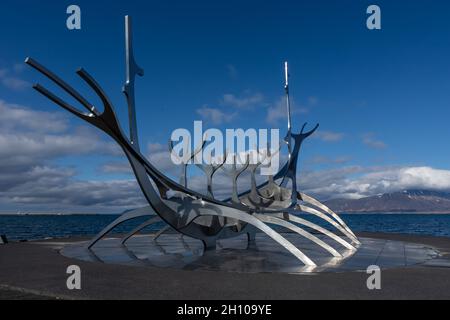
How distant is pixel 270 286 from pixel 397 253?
36.7ft

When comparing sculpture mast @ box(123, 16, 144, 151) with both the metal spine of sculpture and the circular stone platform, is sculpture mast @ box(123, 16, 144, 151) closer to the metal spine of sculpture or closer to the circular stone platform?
the metal spine of sculpture

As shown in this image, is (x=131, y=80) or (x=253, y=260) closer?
(x=131, y=80)

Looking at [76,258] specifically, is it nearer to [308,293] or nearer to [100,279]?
[100,279]

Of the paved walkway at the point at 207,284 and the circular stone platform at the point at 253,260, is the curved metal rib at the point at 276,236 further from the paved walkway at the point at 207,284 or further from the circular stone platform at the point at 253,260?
the paved walkway at the point at 207,284

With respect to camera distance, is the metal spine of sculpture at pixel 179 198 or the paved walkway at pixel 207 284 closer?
the paved walkway at pixel 207 284

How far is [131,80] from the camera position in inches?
635

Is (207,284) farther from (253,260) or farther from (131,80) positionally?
(131,80)

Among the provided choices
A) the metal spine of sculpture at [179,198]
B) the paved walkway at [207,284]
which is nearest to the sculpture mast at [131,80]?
the metal spine of sculpture at [179,198]

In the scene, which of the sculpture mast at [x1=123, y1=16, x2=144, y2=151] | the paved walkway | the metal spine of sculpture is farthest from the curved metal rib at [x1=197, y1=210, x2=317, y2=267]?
the sculpture mast at [x1=123, y1=16, x2=144, y2=151]

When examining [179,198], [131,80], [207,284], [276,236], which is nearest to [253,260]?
[276,236]

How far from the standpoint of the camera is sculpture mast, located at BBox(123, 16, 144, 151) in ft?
51.6

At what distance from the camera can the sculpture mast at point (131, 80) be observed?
1573 centimetres
